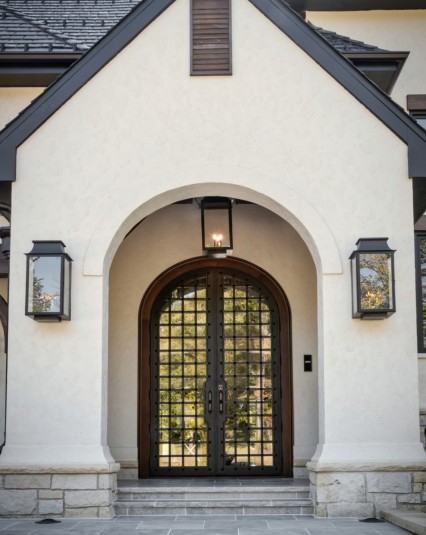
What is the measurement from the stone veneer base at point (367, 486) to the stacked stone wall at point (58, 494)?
2518 mm

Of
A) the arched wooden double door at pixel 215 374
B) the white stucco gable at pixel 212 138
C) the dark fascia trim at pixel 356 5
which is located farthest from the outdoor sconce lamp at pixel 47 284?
the dark fascia trim at pixel 356 5

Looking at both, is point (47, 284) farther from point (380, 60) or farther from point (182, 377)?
point (380, 60)

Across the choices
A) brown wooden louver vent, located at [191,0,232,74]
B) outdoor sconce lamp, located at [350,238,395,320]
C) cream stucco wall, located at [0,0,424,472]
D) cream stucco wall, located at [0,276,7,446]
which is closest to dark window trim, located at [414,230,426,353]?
cream stucco wall, located at [0,0,424,472]

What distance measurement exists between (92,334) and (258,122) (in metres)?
3.30

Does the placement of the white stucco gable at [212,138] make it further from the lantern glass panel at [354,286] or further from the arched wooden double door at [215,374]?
the arched wooden double door at [215,374]

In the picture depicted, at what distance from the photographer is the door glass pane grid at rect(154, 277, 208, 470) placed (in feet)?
37.9

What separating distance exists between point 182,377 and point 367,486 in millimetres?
3615

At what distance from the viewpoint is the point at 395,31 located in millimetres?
13484

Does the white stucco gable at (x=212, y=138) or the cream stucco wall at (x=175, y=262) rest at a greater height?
the white stucco gable at (x=212, y=138)

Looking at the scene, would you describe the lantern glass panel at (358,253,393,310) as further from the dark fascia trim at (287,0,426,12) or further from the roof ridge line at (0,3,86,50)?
the dark fascia trim at (287,0,426,12)

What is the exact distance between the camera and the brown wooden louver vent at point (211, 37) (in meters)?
9.75

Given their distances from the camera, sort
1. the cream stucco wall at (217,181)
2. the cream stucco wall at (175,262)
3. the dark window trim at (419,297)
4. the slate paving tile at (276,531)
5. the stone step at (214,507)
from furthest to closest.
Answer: the dark window trim at (419,297) < the cream stucco wall at (175,262) < the stone step at (214,507) < the cream stucco wall at (217,181) < the slate paving tile at (276,531)

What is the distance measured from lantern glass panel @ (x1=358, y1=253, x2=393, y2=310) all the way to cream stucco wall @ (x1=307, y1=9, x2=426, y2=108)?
4.98m

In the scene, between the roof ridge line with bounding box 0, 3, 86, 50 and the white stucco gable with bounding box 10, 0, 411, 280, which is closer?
the white stucco gable with bounding box 10, 0, 411, 280
